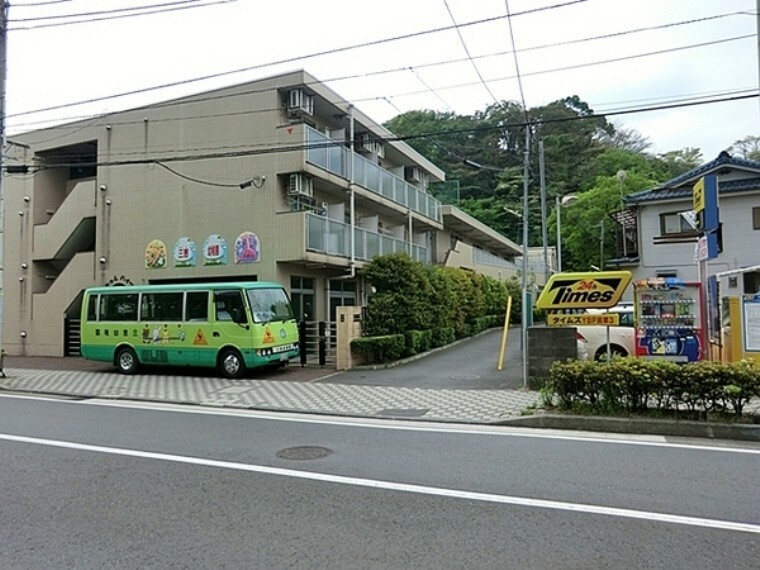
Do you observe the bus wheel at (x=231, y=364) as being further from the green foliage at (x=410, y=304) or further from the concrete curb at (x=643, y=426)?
the concrete curb at (x=643, y=426)

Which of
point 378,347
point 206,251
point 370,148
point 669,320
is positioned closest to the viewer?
point 669,320

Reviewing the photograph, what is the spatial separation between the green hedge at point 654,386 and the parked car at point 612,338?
5.46m

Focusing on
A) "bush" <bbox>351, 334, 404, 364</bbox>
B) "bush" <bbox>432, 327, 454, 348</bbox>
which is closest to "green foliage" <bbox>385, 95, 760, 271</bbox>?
"bush" <bbox>432, 327, 454, 348</bbox>

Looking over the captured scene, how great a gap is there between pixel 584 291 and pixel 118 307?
11998 millimetres

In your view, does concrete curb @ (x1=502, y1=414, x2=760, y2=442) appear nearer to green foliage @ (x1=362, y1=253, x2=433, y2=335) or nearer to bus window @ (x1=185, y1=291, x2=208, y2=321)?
green foliage @ (x1=362, y1=253, x2=433, y2=335)

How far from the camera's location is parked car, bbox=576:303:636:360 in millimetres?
13044

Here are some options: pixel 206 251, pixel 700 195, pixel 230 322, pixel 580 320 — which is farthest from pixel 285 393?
pixel 700 195

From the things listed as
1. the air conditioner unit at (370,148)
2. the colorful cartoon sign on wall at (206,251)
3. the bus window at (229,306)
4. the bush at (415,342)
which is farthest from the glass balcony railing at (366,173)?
the bush at (415,342)

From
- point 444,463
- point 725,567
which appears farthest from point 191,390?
point 725,567

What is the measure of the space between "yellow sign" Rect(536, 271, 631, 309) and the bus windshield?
668cm

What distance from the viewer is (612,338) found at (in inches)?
518

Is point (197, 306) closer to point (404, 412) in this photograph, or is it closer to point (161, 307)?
point (161, 307)

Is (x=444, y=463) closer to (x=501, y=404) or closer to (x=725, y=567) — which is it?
(x=725, y=567)

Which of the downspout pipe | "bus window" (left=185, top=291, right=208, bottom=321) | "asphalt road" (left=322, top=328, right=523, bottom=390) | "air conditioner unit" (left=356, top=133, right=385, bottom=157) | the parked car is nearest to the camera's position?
"asphalt road" (left=322, top=328, right=523, bottom=390)
